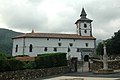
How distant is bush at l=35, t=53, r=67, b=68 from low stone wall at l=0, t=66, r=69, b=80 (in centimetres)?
70

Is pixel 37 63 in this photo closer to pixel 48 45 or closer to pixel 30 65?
pixel 30 65

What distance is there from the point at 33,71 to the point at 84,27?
44564 millimetres

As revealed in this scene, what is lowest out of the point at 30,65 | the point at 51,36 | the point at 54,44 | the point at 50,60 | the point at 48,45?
the point at 30,65

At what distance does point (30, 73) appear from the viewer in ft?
82.0

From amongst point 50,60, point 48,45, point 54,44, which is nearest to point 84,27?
point 54,44

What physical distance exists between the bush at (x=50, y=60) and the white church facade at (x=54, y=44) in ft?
87.3

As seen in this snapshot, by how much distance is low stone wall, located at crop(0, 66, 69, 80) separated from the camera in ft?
68.5

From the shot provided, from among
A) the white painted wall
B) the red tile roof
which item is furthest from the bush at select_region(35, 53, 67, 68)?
the red tile roof

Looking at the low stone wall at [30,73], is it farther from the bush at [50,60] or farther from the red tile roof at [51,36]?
the red tile roof at [51,36]

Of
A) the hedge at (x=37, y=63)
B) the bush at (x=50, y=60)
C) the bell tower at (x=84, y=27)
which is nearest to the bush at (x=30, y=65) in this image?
the hedge at (x=37, y=63)

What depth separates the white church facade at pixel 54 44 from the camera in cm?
5972

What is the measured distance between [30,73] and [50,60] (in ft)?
19.4

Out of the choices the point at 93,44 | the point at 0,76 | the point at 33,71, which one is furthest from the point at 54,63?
the point at 93,44

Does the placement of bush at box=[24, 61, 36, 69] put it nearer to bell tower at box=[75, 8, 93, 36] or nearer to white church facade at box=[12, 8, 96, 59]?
white church facade at box=[12, 8, 96, 59]
